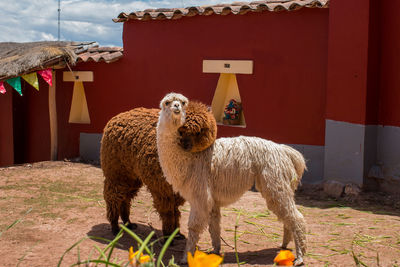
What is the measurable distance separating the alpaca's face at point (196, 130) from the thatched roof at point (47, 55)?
600 centimetres

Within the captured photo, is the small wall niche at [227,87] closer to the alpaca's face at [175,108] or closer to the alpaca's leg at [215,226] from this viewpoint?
the alpaca's leg at [215,226]

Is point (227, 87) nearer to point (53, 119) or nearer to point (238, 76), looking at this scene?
point (238, 76)

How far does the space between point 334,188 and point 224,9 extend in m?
3.75

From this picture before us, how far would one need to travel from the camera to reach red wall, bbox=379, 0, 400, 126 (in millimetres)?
6262

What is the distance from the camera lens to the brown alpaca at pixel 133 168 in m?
4.38

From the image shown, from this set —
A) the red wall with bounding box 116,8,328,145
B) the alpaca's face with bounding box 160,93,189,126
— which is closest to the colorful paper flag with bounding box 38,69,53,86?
the red wall with bounding box 116,8,328,145

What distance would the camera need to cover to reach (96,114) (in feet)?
32.4

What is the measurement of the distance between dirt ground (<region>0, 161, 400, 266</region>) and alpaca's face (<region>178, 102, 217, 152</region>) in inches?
46.1

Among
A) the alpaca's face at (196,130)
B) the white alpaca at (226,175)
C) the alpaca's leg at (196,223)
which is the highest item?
the alpaca's face at (196,130)

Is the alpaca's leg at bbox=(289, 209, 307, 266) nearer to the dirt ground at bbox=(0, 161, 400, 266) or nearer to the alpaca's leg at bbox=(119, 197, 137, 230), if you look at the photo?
the dirt ground at bbox=(0, 161, 400, 266)

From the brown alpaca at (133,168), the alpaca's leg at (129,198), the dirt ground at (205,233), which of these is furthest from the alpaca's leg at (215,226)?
the alpaca's leg at (129,198)

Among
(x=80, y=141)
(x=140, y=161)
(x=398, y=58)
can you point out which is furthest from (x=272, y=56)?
(x=80, y=141)

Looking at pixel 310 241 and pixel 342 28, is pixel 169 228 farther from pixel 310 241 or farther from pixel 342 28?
pixel 342 28

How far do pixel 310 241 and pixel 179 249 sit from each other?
1.38 meters
